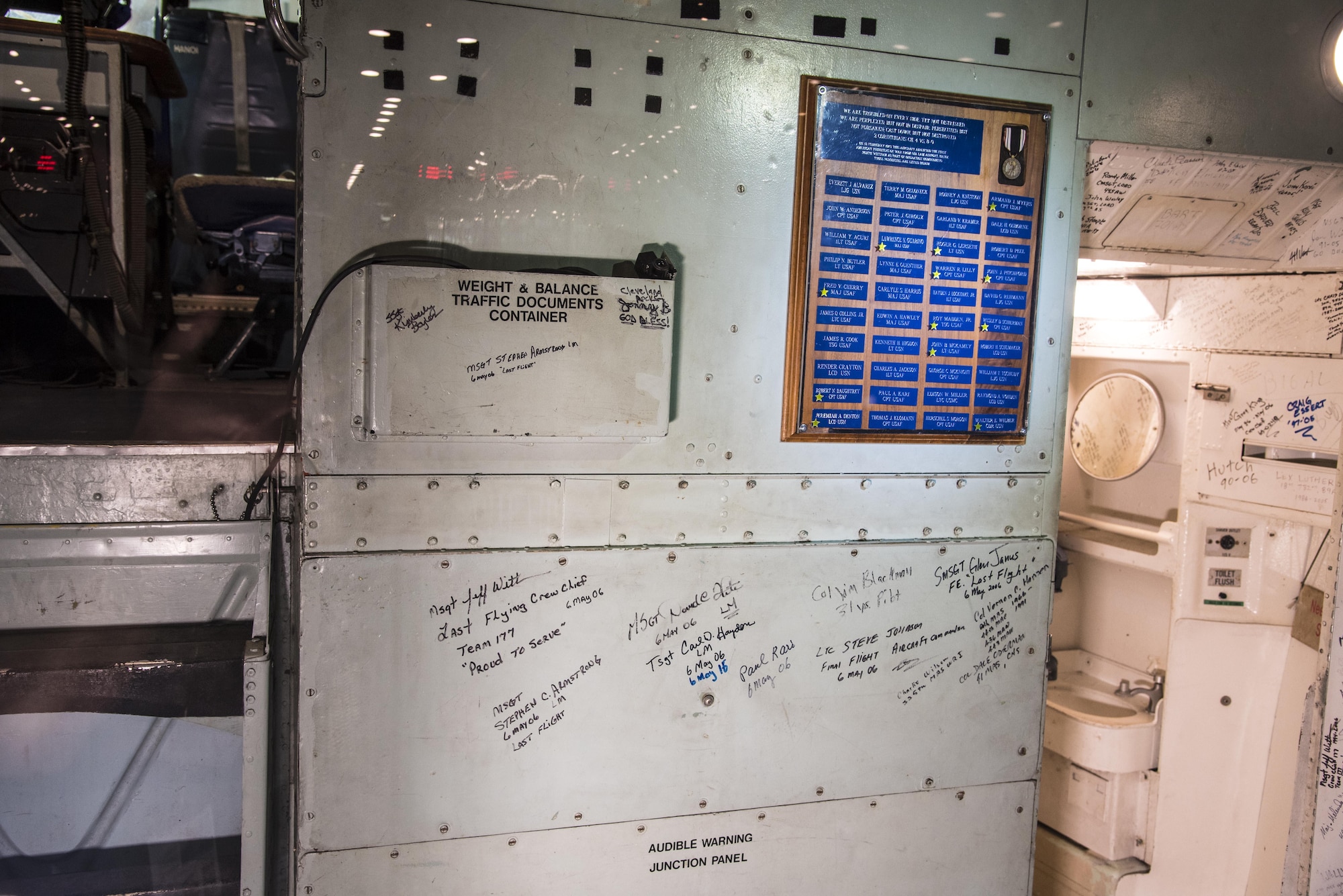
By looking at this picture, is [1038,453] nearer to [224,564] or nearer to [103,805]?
[224,564]

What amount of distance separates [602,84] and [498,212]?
41 cm

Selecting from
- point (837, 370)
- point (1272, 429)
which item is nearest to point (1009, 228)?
point (837, 370)

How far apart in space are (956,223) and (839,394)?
0.58m

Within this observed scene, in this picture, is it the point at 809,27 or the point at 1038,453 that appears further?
the point at 1038,453

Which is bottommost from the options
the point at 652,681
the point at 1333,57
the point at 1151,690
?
the point at 1151,690

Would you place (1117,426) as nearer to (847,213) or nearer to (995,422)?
(995,422)

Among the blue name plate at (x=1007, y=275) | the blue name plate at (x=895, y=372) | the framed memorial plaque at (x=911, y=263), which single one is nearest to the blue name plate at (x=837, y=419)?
the framed memorial plaque at (x=911, y=263)

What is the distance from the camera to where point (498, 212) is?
2.01 metres

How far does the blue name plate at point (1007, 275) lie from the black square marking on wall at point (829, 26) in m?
0.76

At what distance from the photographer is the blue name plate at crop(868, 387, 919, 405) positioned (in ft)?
7.51

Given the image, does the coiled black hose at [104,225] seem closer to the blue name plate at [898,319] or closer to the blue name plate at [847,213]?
the blue name plate at [847,213]

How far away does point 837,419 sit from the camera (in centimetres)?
227

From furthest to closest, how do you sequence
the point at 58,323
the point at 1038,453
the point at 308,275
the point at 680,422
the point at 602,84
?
the point at 58,323 → the point at 1038,453 → the point at 680,422 → the point at 602,84 → the point at 308,275

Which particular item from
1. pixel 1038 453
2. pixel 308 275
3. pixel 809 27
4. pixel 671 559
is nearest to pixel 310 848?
pixel 671 559
